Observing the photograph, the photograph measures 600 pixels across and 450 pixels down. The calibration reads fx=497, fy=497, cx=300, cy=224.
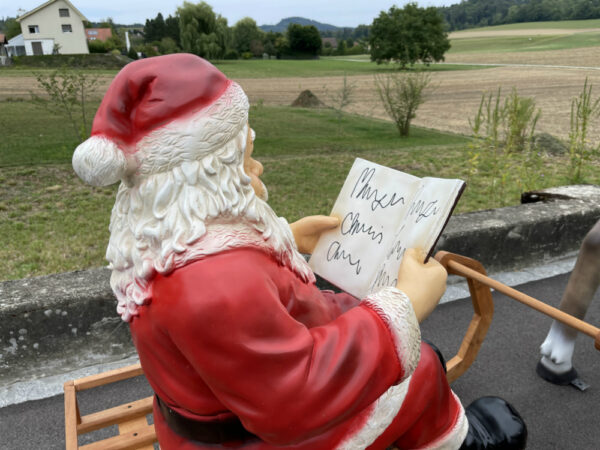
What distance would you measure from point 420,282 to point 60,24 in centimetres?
3381

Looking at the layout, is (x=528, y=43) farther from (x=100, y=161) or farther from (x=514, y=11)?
(x=100, y=161)

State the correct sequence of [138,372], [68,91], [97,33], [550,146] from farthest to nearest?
[97,33], [550,146], [68,91], [138,372]

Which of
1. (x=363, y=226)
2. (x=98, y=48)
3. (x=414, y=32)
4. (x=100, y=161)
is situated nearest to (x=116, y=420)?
(x=363, y=226)

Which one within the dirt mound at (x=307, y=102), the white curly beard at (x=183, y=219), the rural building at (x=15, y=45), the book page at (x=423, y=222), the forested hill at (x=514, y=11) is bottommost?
the dirt mound at (x=307, y=102)

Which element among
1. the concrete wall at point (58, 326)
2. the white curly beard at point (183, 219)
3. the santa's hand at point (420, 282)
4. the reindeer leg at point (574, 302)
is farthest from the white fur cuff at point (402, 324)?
the concrete wall at point (58, 326)

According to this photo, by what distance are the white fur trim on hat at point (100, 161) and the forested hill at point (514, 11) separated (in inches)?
2816

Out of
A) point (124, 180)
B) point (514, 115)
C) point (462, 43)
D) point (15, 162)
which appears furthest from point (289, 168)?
point (462, 43)

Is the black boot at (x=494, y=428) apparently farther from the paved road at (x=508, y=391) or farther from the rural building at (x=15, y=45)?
the rural building at (x=15, y=45)

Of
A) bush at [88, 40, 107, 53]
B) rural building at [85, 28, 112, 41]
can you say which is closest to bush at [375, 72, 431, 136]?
bush at [88, 40, 107, 53]

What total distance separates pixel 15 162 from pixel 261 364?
7.07 m

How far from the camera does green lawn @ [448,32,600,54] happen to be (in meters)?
45.6

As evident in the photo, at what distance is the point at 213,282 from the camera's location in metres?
1.00

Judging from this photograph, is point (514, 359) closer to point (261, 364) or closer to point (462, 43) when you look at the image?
point (261, 364)

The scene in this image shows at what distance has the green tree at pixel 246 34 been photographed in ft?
180
